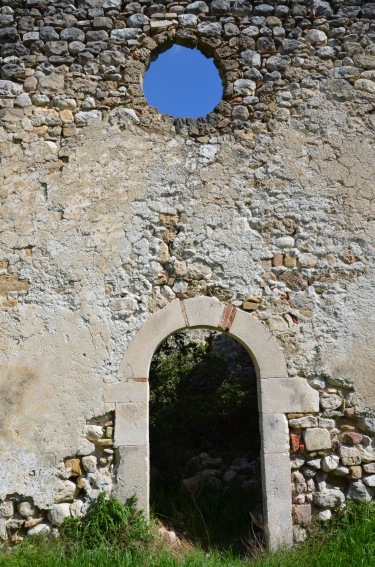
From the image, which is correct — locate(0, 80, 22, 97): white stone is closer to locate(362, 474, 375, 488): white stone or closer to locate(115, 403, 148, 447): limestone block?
locate(115, 403, 148, 447): limestone block

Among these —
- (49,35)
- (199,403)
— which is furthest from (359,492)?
(49,35)

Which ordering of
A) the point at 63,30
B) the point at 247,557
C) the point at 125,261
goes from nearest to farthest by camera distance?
the point at 247,557, the point at 125,261, the point at 63,30

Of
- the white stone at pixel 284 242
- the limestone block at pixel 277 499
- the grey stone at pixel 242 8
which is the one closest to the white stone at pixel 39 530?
the limestone block at pixel 277 499

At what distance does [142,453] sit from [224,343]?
359cm

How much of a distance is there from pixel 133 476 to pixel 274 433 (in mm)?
1160

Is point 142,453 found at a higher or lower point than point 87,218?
lower

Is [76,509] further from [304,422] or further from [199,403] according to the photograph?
[199,403]

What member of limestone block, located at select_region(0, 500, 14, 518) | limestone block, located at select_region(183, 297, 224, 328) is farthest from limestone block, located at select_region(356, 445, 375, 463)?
limestone block, located at select_region(0, 500, 14, 518)

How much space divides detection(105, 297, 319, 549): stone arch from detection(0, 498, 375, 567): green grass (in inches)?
7.3

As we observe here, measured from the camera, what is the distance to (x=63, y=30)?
16.8 ft

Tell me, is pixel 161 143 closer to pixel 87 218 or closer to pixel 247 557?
pixel 87 218

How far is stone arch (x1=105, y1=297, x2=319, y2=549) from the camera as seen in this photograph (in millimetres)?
4320

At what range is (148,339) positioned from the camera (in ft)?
15.0

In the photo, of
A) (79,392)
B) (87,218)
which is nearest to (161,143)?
(87,218)
